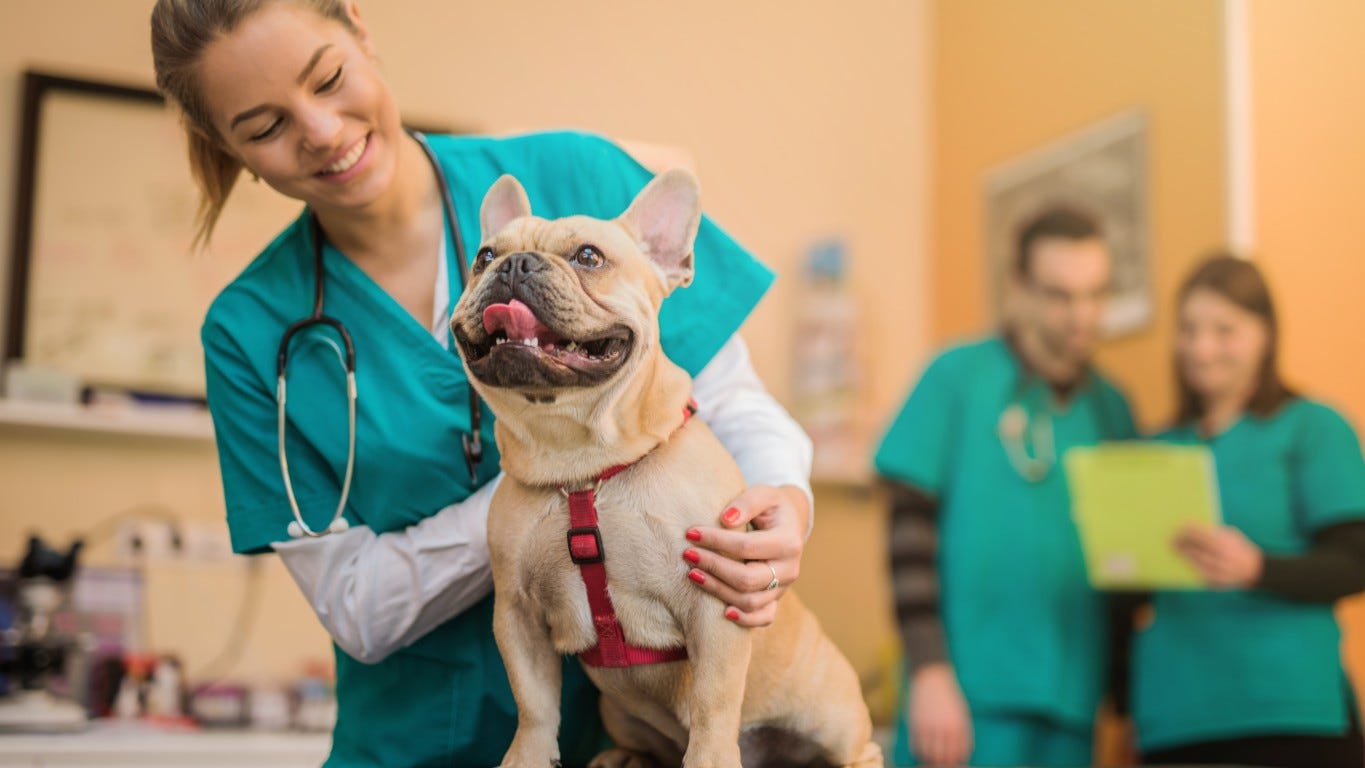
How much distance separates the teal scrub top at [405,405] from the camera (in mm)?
1101

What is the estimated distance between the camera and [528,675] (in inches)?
37.1

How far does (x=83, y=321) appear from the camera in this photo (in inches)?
99.8

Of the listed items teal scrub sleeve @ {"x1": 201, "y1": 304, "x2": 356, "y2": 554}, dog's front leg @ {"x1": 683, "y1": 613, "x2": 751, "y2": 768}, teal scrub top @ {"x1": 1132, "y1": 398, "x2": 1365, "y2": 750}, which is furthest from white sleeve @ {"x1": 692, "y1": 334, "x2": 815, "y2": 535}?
teal scrub top @ {"x1": 1132, "y1": 398, "x2": 1365, "y2": 750}

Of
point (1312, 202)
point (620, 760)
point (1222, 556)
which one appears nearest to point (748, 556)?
point (620, 760)

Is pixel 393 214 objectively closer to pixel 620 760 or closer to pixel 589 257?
pixel 589 257

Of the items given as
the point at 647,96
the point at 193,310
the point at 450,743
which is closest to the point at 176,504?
the point at 193,310

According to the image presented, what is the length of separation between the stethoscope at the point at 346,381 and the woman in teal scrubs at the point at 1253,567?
56.3 inches

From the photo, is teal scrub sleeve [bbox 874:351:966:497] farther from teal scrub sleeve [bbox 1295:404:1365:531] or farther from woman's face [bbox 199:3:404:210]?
woman's face [bbox 199:3:404:210]

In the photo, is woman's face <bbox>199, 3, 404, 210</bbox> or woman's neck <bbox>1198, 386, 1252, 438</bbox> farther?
woman's neck <bbox>1198, 386, 1252, 438</bbox>

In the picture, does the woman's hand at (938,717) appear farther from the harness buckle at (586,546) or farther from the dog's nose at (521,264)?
the dog's nose at (521,264)

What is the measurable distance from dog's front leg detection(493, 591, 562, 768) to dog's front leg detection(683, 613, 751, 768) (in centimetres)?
12

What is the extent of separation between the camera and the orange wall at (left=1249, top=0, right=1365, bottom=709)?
2328 millimetres

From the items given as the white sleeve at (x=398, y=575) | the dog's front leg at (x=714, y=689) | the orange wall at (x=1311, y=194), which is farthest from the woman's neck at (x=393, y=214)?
the orange wall at (x=1311, y=194)

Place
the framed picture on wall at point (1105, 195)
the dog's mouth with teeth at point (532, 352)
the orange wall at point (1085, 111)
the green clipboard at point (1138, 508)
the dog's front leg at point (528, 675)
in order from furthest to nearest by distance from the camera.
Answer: the framed picture on wall at point (1105, 195) < the orange wall at point (1085, 111) < the green clipboard at point (1138, 508) < the dog's front leg at point (528, 675) < the dog's mouth with teeth at point (532, 352)
